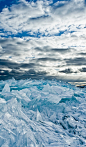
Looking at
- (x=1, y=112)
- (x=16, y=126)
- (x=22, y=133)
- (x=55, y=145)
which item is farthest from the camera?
(x=1, y=112)

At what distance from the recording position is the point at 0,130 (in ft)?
9.17

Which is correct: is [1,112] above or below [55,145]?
above

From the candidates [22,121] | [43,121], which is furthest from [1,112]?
[43,121]

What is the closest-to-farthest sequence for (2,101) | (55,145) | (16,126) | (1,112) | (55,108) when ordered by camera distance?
(55,145) < (16,126) < (1,112) < (2,101) < (55,108)

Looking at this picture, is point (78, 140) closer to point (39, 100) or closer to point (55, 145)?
point (55, 145)

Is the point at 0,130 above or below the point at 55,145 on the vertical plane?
above

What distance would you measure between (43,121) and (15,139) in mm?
1121

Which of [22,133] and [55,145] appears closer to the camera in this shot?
[55,145]

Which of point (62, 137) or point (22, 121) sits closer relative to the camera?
point (62, 137)

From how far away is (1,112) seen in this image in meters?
3.53

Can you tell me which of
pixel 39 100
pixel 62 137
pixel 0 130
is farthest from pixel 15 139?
pixel 39 100

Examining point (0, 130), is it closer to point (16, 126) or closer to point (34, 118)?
point (16, 126)

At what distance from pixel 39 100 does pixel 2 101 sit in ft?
4.70

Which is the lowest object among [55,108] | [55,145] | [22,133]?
[55,108]
